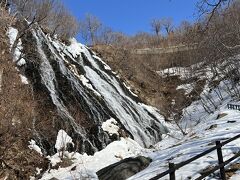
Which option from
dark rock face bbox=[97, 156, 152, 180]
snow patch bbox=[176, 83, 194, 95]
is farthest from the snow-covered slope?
snow patch bbox=[176, 83, 194, 95]

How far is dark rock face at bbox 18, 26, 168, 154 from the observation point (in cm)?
1980

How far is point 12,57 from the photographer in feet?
85.3

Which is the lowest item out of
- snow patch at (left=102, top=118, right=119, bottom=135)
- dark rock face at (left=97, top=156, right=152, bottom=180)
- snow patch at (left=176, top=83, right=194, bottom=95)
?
dark rock face at (left=97, top=156, right=152, bottom=180)

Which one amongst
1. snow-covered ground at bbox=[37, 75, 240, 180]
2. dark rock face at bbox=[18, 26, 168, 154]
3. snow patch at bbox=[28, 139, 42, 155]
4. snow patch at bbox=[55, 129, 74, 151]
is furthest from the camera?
dark rock face at bbox=[18, 26, 168, 154]

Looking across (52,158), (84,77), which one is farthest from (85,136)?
(84,77)

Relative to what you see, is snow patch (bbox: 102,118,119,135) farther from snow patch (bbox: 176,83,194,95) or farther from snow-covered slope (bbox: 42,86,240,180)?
snow patch (bbox: 176,83,194,95)

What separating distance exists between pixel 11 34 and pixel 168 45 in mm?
30708

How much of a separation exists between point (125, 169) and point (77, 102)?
11.3 metres

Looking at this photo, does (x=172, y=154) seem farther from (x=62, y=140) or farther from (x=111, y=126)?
(x=111, y=126)

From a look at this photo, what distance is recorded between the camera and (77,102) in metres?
22.1

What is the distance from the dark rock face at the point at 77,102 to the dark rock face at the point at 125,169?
6.87 m

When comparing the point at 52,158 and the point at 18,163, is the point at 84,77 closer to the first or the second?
the point at 52,158

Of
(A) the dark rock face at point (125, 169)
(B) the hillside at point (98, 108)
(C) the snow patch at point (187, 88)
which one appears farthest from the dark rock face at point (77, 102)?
(C) the snow patch at point (187, 88)

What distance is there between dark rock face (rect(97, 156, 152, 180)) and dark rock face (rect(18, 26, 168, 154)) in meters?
6.87
